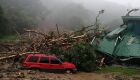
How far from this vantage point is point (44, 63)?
25.4 m

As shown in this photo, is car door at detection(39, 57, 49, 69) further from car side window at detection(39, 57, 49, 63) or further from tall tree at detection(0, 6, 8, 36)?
tall tree at detection(0, 6, 8, 36)

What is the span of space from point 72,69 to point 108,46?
25.8 feet

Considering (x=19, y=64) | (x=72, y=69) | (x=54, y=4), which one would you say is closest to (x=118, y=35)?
(x=72, y=69)

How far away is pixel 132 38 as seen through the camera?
108 feet

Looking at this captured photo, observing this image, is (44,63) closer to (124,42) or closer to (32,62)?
(32,62)

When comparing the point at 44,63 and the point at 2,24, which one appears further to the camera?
the point at 2,24

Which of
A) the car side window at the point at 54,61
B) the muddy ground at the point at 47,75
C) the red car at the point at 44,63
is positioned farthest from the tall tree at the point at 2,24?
the car side window at the point at 54,61

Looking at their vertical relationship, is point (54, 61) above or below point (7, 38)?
below

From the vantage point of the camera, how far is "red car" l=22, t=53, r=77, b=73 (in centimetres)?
2511

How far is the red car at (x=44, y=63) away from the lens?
25109mm

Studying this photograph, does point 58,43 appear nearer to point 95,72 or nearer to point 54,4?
point 95,72

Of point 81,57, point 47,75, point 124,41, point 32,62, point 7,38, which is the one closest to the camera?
point 47,75

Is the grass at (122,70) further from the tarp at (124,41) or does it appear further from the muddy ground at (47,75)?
the tarp at (124,41)

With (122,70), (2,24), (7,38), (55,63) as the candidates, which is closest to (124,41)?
(122,70)
